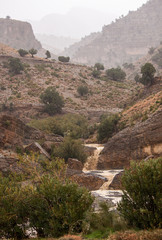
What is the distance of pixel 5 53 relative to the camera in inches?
3164

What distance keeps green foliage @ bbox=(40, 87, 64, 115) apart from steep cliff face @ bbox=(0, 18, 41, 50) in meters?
100.0

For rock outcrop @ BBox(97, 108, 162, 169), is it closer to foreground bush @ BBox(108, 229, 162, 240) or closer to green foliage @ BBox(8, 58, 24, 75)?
foreground bush @ BBox(108, 229, 162, 240)

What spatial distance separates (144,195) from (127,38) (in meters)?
188

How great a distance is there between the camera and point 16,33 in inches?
5856

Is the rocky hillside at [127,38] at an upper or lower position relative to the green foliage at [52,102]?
upper

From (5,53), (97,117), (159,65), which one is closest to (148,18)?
(159,65)

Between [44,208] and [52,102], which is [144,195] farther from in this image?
[52,102]

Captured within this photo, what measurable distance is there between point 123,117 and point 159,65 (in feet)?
223

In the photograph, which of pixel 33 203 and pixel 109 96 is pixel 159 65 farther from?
pixel 33 203

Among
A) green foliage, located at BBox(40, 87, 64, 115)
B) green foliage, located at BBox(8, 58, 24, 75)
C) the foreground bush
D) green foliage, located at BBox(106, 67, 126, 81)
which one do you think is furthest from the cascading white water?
green foliage, located at BBox(106, 67, 126, 81)

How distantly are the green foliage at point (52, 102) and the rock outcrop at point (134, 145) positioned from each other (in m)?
27.2

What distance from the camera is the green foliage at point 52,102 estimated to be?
5341 centimetres

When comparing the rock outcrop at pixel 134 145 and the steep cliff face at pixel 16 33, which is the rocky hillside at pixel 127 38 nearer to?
the steep cliff face at pixel 16 33

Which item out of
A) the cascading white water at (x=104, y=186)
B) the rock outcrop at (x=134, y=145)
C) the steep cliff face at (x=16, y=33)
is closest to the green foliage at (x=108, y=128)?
the cascading white water at (x=104, y=186)
